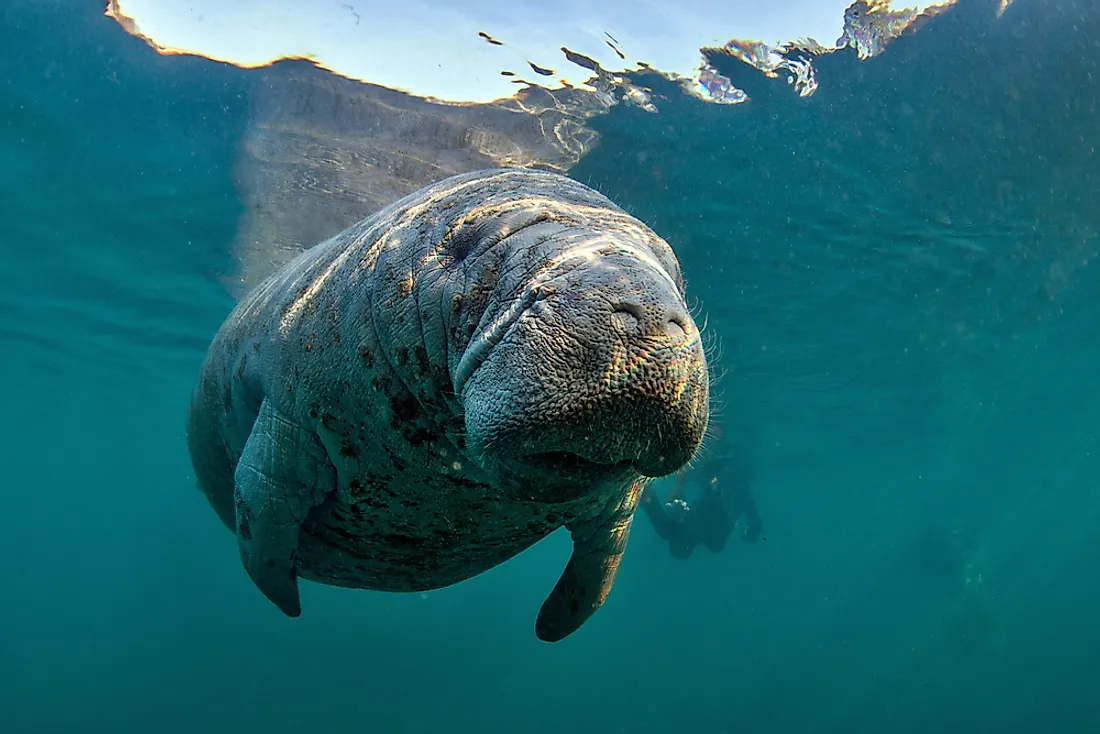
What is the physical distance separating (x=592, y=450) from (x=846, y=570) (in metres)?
106

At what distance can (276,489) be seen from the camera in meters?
3.06

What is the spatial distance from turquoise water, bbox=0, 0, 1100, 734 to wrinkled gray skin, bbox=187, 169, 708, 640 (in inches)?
258

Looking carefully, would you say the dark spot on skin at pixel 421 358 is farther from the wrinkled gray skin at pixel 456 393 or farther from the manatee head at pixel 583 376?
the manatee head at pixel 583 376

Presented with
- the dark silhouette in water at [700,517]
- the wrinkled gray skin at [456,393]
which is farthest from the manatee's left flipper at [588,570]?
the dark silhouette in water at [700,517]

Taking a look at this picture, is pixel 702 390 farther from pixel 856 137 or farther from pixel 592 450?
pixel 856 137

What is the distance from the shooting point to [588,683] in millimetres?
49344

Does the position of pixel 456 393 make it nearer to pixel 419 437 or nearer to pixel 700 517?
pixel 419 437

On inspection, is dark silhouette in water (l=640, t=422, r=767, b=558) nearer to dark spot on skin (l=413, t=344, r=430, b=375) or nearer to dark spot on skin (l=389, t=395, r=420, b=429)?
dark spot on skin (l=389, t=395, r=420, b=429)

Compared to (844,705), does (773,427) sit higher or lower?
higher

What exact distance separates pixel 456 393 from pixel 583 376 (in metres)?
0.62

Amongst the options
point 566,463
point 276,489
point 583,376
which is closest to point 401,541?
point 276,489

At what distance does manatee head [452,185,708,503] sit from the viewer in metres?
1.44

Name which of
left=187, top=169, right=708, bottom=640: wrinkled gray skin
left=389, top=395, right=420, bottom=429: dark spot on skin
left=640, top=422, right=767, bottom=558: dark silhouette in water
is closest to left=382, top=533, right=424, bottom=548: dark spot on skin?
left=187, top=169, right=708, bottom=640: wrinkled gray skin

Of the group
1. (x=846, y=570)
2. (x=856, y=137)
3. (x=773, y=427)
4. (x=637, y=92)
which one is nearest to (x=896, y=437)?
(x=773, y=427)
